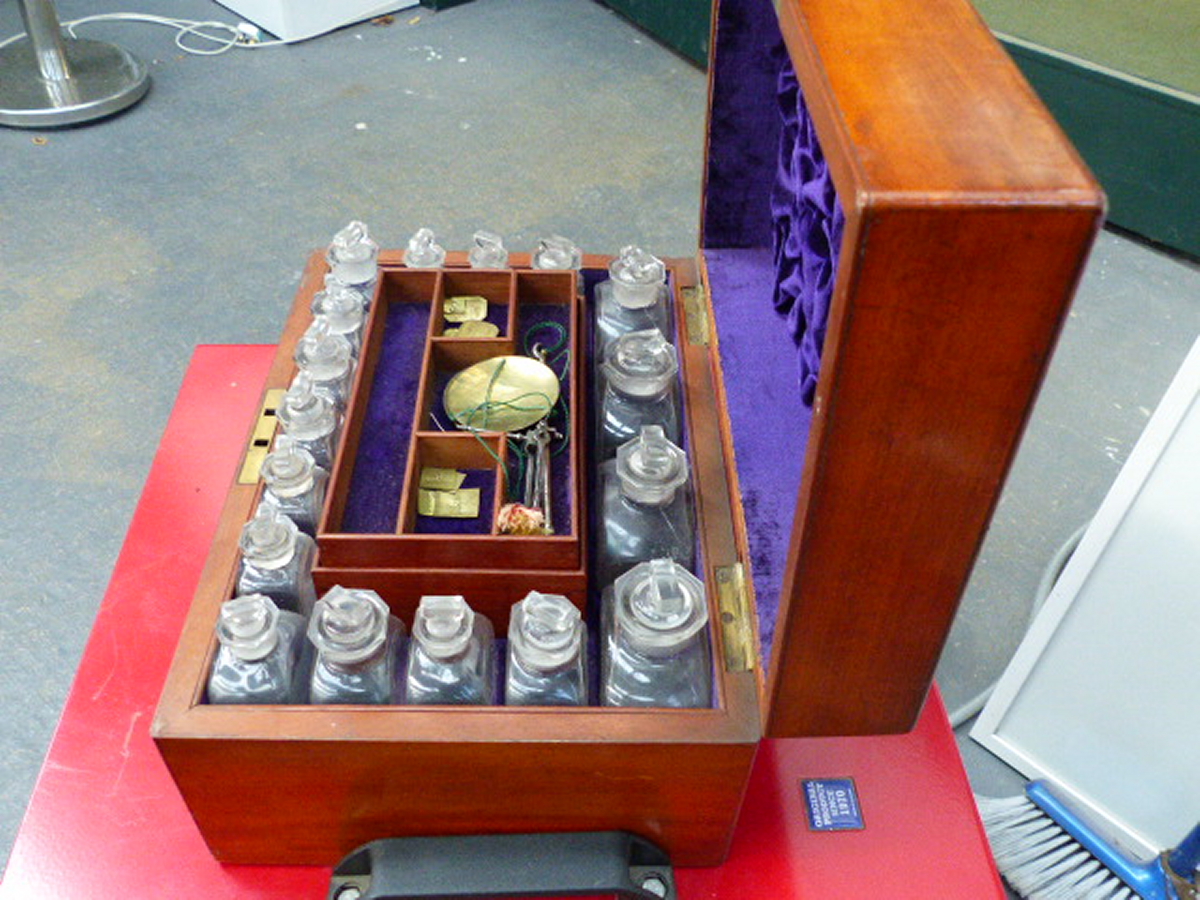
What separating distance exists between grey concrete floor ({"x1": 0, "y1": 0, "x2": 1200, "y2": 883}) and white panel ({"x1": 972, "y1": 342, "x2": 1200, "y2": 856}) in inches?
5.1

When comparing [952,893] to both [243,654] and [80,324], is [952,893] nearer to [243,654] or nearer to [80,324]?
[243,654]

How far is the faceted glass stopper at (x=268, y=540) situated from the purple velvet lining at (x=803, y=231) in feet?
1.26

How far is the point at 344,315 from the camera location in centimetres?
90

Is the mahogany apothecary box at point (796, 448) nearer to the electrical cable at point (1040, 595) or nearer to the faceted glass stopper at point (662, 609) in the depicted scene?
the faceted glass stopper at point (662, 609)

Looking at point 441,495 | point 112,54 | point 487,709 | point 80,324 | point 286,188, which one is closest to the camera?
point 487,709

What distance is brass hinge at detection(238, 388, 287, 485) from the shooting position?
797mm

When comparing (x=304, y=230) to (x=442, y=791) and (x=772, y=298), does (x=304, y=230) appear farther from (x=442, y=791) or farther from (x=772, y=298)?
(x=442, y=791)

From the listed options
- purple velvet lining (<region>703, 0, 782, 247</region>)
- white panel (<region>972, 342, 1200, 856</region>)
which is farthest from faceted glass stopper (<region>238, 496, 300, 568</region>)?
white panel (<region>972, 342, 1200, 856</region>)

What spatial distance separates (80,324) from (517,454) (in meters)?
1.50

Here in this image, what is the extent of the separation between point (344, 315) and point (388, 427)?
0.13 metres

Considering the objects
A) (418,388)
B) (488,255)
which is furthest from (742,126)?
(418,388)

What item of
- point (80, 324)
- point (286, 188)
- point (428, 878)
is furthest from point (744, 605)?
point (286, 188)

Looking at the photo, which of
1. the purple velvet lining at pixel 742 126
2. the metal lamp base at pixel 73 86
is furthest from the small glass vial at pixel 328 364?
the metal lamp base at pixel 73 86

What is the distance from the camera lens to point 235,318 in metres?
1.97
